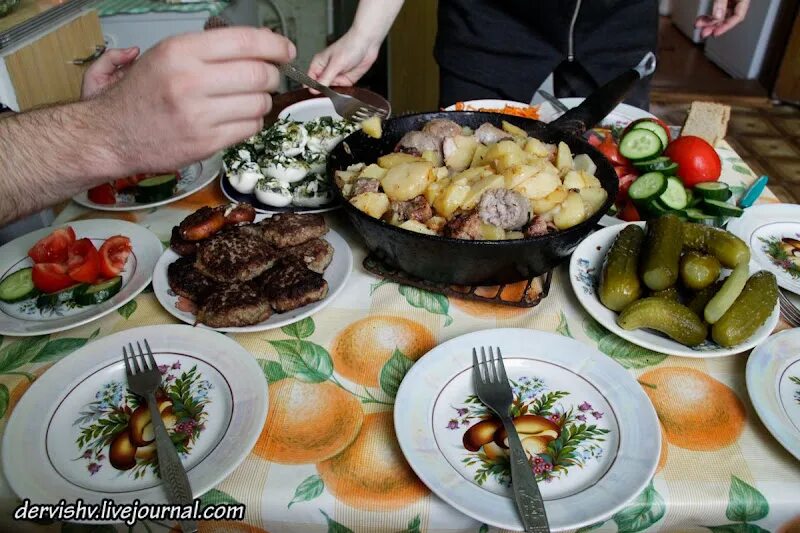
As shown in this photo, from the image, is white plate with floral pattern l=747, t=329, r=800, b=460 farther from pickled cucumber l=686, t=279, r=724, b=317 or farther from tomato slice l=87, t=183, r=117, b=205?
tomato slice l=87, t=183, r=117, b=205

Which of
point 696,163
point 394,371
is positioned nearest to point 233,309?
point 394,371

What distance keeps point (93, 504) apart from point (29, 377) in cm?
43

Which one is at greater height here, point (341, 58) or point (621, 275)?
point (341, 58)

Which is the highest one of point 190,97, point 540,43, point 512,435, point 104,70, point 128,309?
point 190,97

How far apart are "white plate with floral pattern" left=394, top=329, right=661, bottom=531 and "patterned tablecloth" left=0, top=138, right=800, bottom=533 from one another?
0.19 ft

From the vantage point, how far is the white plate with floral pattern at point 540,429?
87 cm

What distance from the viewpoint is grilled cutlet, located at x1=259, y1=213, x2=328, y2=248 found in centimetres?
140

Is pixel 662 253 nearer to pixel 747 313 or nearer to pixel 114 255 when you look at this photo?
pixel 747 313

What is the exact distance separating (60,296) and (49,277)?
0.05 meters

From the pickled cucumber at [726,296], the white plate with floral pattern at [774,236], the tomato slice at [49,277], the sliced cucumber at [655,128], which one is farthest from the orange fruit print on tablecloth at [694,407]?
the tomato slice at [49,277]

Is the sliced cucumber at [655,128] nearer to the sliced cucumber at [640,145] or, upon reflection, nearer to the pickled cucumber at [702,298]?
the sliced cucumber at [640,145]

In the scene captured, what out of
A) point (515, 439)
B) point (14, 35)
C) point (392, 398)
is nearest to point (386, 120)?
point (392, 398)

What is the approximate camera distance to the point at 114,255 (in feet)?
4.74

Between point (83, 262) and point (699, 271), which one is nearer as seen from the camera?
point (699, 271)
